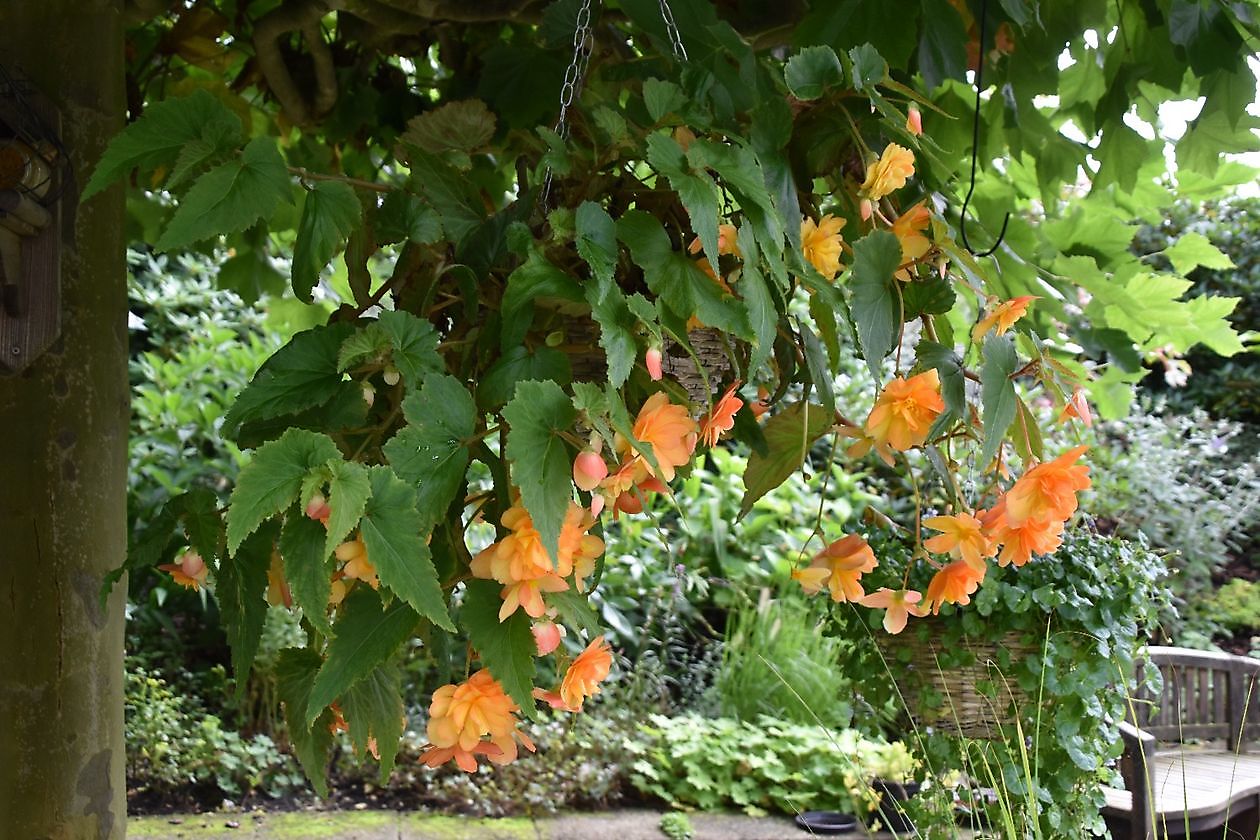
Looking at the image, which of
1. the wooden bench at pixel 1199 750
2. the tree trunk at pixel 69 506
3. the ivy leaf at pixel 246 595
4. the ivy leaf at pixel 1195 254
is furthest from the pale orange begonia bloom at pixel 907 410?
the wooden bench at pixel 1199 750

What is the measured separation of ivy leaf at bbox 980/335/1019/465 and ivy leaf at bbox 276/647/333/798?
19.5 inches

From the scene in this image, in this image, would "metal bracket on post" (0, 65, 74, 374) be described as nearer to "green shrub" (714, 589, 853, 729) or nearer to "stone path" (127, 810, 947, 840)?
"stone path" (127, 810, 947, 840)

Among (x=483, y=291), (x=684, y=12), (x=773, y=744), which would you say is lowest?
(x=773, y=744)

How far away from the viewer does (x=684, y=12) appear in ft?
3.45

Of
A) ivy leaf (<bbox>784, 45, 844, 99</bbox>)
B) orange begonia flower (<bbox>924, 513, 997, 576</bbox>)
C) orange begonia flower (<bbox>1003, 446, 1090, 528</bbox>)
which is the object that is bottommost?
orange begonia flower (<bbox>924, 513, 997, 576</bbox>)

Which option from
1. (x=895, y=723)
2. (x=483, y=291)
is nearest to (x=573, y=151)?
(x=483, y=291)

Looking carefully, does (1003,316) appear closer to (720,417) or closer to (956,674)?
(720,417)

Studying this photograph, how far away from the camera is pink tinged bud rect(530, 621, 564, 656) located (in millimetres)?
726

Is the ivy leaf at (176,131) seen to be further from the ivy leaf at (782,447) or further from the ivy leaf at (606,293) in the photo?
the ivy leaf at (782,447)

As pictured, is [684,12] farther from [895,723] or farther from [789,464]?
[895,723]

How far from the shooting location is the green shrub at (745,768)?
10.7 feet

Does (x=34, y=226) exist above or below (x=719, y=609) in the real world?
above

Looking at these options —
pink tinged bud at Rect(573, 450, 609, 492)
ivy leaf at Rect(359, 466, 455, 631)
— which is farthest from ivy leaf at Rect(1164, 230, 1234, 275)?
ivy leaf at Rect(359, 466, 455, 631)

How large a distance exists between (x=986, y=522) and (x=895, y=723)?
80.1 inches
